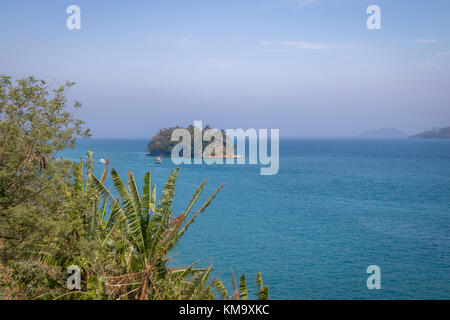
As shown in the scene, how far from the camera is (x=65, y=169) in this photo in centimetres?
974

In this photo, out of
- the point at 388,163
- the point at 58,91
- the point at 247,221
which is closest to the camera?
the point at 58,91

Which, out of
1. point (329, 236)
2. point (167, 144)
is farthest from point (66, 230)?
point (167, 144)

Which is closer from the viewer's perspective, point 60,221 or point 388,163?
point 60,221

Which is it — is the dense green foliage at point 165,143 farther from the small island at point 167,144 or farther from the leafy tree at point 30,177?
the leafy tree at point 30,177

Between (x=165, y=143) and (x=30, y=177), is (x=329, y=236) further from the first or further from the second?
(x=165, y=143)

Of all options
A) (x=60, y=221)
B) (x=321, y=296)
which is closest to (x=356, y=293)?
(x=321, y=296)

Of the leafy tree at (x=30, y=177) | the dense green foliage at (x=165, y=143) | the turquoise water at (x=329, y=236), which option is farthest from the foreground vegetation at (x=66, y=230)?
the dense green foliage at (x=165, y=143)

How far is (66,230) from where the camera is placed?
8.73 m

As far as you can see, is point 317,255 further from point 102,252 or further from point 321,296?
point 102,252

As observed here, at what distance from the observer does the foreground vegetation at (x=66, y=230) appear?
27.6 feet

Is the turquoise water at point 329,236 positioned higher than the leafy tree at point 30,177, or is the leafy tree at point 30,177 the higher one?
the leafy tree at point 30,177

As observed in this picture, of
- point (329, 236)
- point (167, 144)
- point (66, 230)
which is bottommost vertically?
point (329, 236)

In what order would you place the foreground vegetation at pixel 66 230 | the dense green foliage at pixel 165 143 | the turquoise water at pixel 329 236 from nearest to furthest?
the foreground vegetation at pixel 66 230 → the turquoise water at pixel 329 236 → the dense green foliage at pixel 165 143
